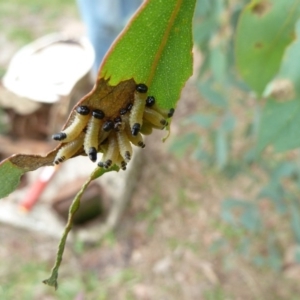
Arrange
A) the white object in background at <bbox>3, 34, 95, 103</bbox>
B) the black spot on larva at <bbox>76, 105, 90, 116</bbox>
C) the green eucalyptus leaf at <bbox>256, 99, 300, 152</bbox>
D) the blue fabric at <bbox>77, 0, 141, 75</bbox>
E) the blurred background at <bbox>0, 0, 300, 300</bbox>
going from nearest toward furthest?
the black spot on larva at <bbox>76, 105, 90, 116</bbox>, the green eucalyptus leaf at <bbox>256, 99, 300, 152</bbox>, the blurred background at <bbox>0, 0, 300, 300</bbox>, the white object in background at <bbox>3, 34, 95, 103</bbox>, the blue fabric at <bbox>77, 0, 141, 75</bbox>


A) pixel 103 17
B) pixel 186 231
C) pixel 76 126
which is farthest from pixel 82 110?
pixel 103 17

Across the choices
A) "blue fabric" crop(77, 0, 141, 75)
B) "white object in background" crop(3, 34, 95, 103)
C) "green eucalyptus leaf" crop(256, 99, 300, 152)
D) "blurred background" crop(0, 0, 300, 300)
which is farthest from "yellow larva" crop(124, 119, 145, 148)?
"blue fabric" crop(77, 0, 141, 75)

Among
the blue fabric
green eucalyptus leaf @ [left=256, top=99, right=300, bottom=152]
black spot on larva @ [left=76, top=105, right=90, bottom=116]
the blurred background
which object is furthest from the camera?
the blue fabric

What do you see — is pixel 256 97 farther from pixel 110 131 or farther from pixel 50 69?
pixel 50 69

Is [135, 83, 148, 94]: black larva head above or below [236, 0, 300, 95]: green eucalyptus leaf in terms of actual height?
below

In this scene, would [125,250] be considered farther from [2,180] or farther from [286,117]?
[2,180]

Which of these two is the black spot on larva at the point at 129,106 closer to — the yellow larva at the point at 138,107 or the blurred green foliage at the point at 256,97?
the yellow larva at the point at 138,107

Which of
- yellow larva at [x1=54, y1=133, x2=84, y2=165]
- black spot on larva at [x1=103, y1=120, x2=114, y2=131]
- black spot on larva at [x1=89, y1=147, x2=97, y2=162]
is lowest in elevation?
yellow larva at [x1=54, y1=133, x2=84, y2=165]

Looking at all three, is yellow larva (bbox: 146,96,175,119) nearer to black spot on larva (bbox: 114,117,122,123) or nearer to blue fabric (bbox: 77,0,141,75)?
black spot on larva (bbox: 114,117,122,123)
